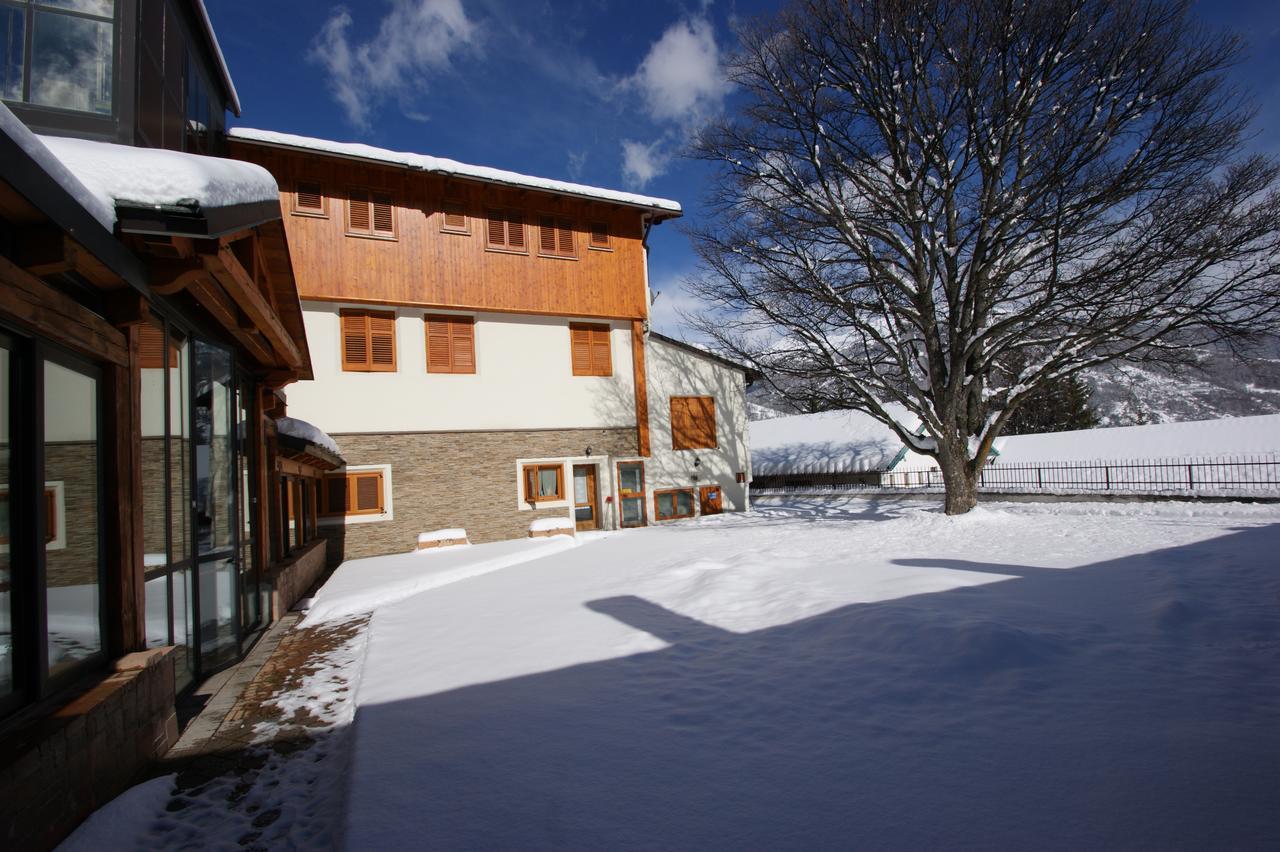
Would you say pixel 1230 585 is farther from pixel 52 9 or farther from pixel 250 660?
pixel 52 9

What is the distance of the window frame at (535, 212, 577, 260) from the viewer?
17.2 meters

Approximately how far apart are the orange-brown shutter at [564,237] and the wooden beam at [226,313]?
1060 cm

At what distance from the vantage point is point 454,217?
16.2 meters

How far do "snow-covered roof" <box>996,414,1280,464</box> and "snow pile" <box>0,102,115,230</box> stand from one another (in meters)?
30.5

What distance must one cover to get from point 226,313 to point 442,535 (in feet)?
33.2

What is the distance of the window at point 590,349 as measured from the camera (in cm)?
1759

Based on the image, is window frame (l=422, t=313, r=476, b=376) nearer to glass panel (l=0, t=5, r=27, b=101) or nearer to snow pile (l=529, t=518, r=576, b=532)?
snow pile (l=529, t=518, r=576, b=532)

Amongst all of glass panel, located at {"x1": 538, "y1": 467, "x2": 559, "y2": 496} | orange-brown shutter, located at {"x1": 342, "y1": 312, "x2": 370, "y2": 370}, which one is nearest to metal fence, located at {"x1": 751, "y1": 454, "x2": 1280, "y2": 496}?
glass panel, located at {"x1": 538, "y1": 467, "x2": 559, "y2": 496}

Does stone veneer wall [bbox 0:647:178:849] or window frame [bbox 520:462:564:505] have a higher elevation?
window frame [bbox 520:462:564:505]

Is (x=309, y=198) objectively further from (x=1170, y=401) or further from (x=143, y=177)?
(x=1170, y=401)

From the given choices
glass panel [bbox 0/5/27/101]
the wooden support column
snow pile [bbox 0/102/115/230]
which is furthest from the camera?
the wooden support column

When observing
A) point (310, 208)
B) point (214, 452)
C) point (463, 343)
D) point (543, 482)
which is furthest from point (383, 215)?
point (214, 452)

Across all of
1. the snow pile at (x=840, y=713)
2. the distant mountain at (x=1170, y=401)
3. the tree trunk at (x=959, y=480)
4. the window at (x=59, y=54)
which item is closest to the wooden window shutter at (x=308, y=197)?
the window at (x=59, y=54)

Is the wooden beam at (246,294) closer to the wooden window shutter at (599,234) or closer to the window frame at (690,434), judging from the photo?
the wooden window shutter at (599,234)
